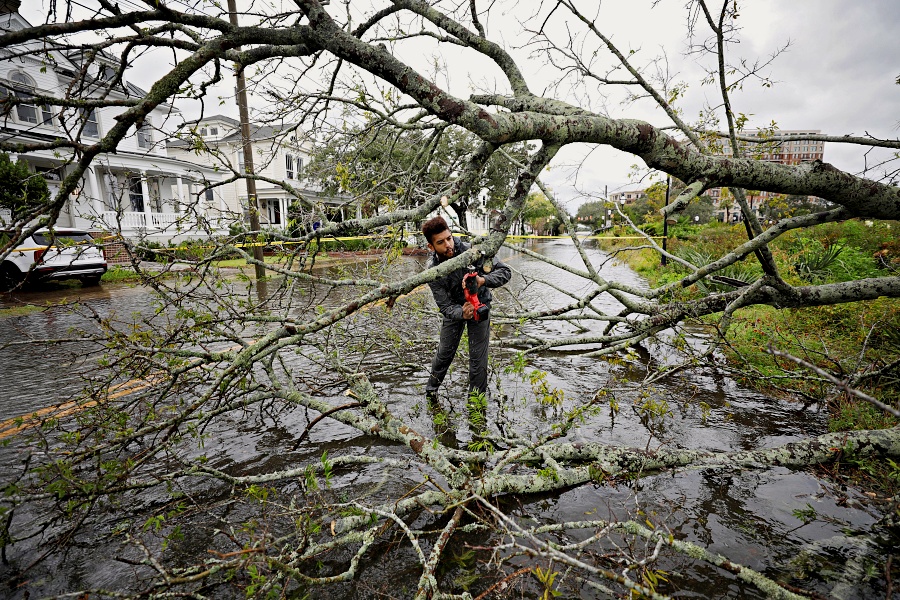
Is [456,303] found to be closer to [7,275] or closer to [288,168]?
[7,275]

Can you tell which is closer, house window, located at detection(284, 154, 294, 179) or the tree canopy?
the tree canopy

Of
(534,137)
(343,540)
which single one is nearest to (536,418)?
(343,540)

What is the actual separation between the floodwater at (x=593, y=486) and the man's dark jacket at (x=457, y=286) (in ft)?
3.74

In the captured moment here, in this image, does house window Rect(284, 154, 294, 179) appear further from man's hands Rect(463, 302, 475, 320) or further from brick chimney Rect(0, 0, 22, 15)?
man's hands Rect(463, 302, 475, 320)

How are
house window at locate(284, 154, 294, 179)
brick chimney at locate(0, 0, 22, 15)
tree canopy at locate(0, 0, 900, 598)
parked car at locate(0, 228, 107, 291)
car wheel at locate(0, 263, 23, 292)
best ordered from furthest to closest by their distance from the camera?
house window at locate(284, 154, 294, 179) < car wheel at locate(0, 263, 23, 292) < parked car at locate(0, 228, 107, 291) < brick chimney at locate(0, 0, 22, 15) < tree canopy at locate(0, 0, 900, 598)

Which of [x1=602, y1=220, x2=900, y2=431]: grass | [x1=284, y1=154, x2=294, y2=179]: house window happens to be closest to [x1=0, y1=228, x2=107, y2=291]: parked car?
[x1=602, y1=220, x2=900, y2=431]: grass

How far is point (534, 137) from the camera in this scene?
8.90 feet

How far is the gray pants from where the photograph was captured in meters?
4.81

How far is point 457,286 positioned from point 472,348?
2.34ft

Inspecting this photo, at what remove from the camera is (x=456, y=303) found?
4.92 m

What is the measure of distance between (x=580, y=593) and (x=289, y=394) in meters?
3.07

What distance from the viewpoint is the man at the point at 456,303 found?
441 cm

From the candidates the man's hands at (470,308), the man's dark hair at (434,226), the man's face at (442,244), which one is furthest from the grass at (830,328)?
the man's dark hair at (434,226)

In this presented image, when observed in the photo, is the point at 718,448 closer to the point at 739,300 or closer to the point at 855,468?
the point at 855,468
